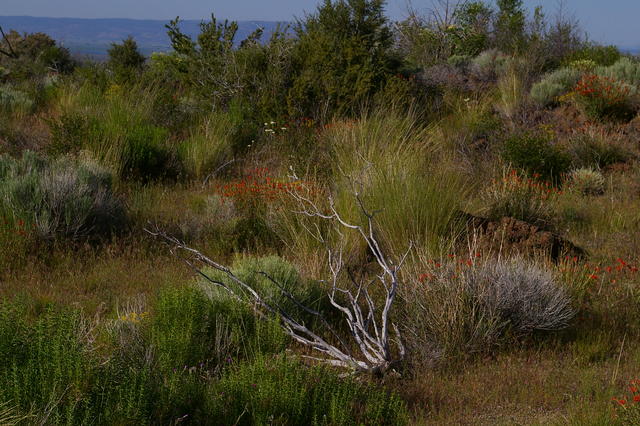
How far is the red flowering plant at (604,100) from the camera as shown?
1171cm

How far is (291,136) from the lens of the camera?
1108 centimetres

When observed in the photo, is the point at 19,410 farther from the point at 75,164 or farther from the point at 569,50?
the point at 569,50

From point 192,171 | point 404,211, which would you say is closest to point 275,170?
point 192,171

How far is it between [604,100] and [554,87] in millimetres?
1339

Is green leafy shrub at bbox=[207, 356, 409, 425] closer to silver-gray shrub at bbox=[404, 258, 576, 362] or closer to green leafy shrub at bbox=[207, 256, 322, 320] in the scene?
silver-gray shrub at bbox=[404, 258, 576, 362]

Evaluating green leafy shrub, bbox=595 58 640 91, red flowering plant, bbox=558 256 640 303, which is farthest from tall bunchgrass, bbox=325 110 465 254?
green leafy shrub, bbox=595 58 640 91

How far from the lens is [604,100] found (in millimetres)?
11719

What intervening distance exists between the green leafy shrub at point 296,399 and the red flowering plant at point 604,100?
9.33m

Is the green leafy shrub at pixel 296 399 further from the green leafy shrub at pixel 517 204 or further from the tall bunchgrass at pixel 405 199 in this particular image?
the green leafy shrub at pixel 517 204

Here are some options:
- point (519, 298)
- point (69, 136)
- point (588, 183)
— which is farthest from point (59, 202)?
point (588, 183)

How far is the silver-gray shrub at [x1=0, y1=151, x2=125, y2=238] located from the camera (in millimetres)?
6523

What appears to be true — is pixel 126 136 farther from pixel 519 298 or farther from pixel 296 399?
pixel 296 399

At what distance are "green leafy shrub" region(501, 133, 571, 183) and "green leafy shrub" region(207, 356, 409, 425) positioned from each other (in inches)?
246

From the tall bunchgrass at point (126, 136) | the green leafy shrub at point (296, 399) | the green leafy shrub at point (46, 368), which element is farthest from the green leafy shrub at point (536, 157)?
the green leafy shrub at point (46, 368)
